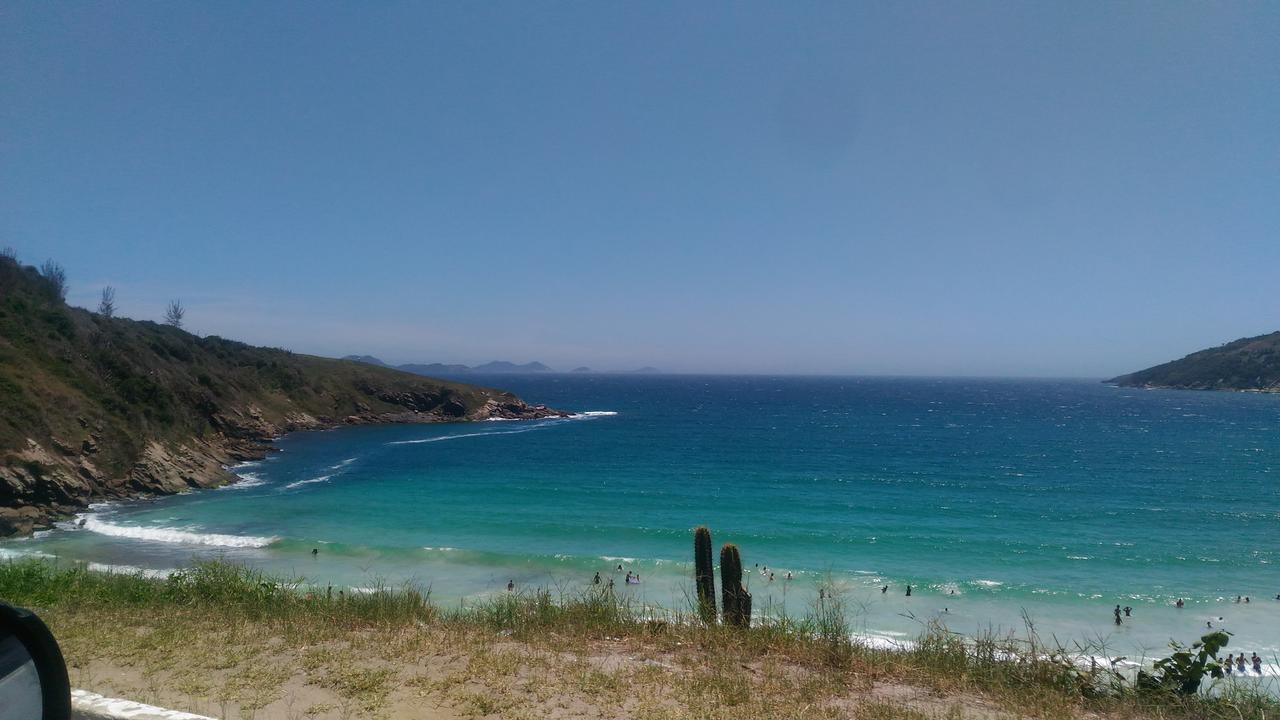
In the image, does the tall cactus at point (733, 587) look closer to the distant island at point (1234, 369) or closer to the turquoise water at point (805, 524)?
the turquoise water at point (805, 524)

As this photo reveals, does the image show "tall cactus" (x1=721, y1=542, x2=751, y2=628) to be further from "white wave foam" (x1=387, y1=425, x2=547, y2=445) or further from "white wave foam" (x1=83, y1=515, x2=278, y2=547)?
"white wave foam" (x1=387, y1=425, x2=547, y2=445)

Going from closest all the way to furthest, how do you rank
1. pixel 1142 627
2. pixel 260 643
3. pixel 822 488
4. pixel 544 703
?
pixel 544 703 → pixel 260 643 → pixel 1142 627 → pixel 822 488

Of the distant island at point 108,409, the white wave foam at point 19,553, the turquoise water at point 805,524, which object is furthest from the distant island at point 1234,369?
the white wave foam at point 19,553

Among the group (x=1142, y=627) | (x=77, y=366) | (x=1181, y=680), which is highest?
(x=77, y=366)

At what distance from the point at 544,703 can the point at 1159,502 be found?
142ft

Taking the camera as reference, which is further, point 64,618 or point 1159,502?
point 1159,502

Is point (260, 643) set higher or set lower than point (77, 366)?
lower

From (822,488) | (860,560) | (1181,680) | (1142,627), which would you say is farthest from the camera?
(822,488)

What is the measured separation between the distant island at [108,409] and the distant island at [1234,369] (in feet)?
669

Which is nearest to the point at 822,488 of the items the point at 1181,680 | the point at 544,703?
the point at 1181,680

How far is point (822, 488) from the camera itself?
1581 inches

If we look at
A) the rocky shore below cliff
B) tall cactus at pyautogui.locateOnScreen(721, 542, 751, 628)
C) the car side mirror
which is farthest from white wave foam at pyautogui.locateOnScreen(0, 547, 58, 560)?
the car side mirror

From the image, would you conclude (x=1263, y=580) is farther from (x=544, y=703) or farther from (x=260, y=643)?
(x=260, y=643)

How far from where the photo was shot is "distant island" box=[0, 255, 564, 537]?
28812mm
